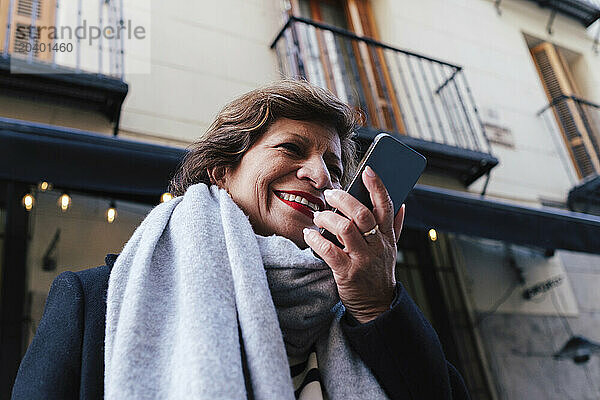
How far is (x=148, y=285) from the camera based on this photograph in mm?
1056

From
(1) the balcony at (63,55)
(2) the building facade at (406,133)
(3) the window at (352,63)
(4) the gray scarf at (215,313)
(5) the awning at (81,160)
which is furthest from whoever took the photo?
(3) the window at (352,63)

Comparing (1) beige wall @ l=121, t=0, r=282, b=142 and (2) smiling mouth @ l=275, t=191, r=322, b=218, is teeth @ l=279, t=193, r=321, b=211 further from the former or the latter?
(1) beige wall @ l=121, t=0, r=282, b=142

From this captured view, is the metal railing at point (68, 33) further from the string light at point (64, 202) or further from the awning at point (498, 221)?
the awning at point (498, 221)

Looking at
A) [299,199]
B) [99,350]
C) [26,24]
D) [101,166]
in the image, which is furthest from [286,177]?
[26,24]

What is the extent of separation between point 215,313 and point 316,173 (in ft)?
1.61

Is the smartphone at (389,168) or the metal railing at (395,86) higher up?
the metal railing at (395,86)

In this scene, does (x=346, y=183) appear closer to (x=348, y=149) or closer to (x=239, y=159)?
(x=348, y=149)

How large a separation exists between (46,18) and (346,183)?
4070 millimetres

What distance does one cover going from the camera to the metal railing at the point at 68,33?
4.46 metres

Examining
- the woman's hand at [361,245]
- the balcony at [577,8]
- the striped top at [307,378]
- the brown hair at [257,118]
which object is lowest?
the striped top at [307,378]

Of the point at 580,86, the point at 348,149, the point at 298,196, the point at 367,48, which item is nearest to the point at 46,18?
the point at 367,48

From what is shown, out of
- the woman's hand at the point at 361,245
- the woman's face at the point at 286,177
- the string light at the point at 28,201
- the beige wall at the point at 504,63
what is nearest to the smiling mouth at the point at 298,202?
the woman's face at the point at 286,177

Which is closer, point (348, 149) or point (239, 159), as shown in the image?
point (239, 159)

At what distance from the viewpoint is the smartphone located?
3.53ft
